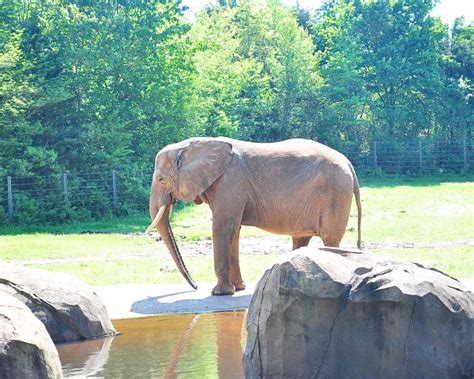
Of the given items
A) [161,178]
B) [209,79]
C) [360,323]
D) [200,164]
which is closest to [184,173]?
[200,164]

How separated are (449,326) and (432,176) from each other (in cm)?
2816

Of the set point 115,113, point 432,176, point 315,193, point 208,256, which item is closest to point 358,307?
point 315,193

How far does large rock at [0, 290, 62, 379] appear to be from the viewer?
6629 mm

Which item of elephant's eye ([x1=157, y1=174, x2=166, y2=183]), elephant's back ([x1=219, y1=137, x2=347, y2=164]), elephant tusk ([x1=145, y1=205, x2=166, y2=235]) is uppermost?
elephant's back ([x1=219, y1=137, x2=347, y2=164])

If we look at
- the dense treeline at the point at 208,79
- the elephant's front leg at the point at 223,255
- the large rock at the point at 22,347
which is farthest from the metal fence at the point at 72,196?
the large rock at the point at 22,347

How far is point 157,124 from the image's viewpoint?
94.5 ft

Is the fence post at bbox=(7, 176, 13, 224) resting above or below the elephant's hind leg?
above

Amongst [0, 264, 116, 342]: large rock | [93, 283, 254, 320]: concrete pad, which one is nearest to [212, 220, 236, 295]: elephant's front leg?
[93, 283, 254, 320]: concrete pad

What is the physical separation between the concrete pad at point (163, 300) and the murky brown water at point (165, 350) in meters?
0.28

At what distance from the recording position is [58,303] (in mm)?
10070

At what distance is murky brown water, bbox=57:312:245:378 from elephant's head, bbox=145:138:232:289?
6.76ft

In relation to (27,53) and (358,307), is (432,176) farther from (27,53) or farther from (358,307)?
(358,307)

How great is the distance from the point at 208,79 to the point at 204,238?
47.4 feet

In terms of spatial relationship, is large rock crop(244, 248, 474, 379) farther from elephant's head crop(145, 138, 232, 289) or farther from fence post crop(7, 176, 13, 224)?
fence post crop(7, 176, 13, 224)
